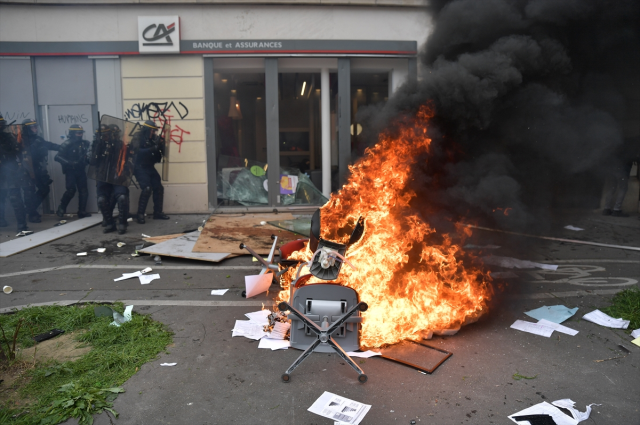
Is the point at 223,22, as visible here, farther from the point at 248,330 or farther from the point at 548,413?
the point at 548,413

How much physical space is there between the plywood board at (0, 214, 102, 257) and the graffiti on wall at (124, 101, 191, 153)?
99.9 inches

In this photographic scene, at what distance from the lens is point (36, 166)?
397 inches

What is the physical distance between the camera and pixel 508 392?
11.1 ft

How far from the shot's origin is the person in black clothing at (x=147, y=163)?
9.74 meters

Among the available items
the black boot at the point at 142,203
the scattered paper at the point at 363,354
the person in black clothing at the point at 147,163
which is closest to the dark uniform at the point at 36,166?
the person in black clothing at the point at 147,163

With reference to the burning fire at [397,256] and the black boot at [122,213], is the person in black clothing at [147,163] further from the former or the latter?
the burning fire at [397,256]

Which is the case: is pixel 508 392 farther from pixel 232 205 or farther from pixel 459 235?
pixel 232 205

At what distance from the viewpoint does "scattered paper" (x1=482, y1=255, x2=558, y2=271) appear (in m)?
6.74

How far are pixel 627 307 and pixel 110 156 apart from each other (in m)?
8.83

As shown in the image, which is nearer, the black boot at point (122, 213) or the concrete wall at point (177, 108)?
the black boot at point (122, 213)

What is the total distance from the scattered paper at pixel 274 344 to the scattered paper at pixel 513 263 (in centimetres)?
372

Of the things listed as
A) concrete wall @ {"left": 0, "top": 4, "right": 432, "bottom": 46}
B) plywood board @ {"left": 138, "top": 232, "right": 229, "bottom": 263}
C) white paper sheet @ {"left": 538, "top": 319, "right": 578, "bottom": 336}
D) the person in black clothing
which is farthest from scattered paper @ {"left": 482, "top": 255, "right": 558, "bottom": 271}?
the person in black clothing

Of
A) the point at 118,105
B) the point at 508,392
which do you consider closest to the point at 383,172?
the point at 508,392

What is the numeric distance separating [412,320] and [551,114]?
3056 mm
